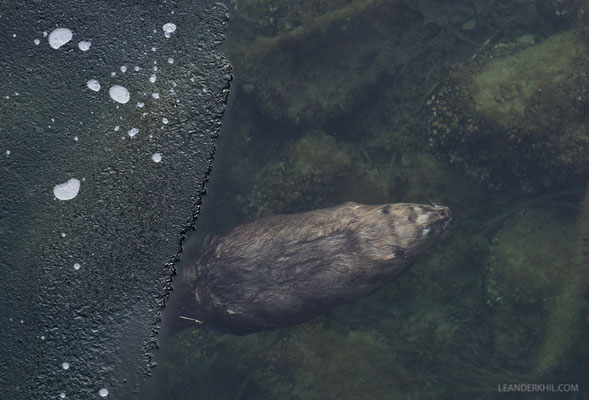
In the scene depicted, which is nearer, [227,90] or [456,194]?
[227,90]

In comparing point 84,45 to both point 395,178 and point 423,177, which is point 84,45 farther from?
point 423,177

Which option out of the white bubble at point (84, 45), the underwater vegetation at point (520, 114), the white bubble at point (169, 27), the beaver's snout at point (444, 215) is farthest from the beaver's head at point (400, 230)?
the white bubble at point (84, 45)

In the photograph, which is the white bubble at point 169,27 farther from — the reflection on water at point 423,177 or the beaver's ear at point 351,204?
the beaver's ear at point 351,204

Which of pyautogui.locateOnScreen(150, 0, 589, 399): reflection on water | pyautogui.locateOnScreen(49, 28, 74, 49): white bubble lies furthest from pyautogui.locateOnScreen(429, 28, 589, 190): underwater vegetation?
pyautogui.locateOnScreen(49, 28, 74, 49): white bubble

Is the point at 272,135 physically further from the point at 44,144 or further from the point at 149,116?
the point at 44,144

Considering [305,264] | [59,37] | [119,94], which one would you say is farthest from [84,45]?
[305,264]

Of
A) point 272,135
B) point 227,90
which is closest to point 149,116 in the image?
point 227,90

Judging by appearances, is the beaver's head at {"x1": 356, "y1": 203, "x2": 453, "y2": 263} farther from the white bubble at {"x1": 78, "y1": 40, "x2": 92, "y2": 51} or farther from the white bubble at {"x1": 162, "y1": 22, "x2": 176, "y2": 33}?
the white bubble at {"x1": 78, "y1": 40, "x2": 92, "y2": 51}

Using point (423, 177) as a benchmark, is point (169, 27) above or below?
above
